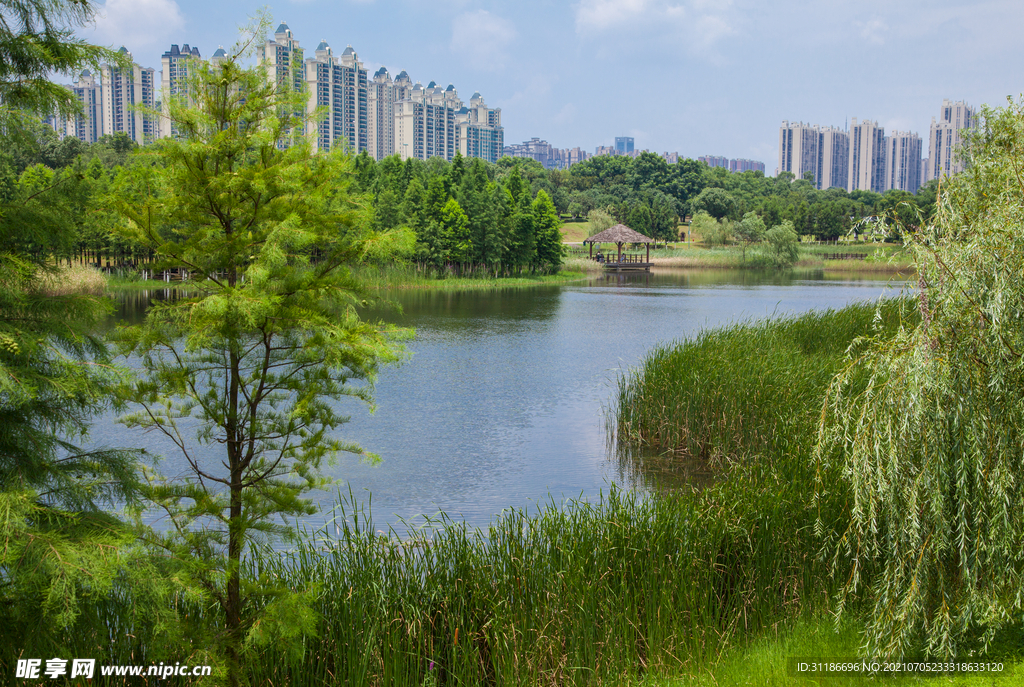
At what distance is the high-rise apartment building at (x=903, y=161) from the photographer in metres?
168

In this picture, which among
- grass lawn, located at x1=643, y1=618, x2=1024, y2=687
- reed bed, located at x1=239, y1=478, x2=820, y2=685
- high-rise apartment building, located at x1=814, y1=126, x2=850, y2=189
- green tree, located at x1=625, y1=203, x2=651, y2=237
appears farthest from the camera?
high-rise apartment building, located at x1=814, y1=126, x2=850, y2=189

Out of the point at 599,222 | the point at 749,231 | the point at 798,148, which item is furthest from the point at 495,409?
the point at 798,148

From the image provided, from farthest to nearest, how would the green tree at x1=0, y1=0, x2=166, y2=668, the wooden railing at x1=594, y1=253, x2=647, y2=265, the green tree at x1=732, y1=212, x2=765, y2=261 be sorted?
the green tree at x1=732, y1=212, x2=765, y2=261 → the wooden railing at x1=594, y1=253, x2=647, y2=265 → the green tree at x1=0, y1=0, x2=166, y2=668

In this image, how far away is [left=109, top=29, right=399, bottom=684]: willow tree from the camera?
3971 millimetres

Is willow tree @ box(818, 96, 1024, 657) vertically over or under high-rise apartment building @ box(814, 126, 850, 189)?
under

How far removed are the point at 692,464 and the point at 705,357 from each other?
1.91 meters

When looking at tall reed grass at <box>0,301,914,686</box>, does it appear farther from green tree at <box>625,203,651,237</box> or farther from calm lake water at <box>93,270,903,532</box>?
green tree at <box>625,203,651,237</box>

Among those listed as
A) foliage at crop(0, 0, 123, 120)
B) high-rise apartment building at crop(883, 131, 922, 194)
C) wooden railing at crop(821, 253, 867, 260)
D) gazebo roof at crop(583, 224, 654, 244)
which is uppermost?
high-rise apartment building at crop(883, 131, 922, 194)

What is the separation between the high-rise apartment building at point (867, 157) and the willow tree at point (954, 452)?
189 m

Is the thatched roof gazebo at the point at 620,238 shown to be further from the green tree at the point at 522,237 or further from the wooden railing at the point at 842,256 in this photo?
the wooden railing at the point at 842,256

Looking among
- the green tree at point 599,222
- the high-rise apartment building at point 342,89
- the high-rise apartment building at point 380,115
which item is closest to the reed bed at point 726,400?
the green tree at point 599,222

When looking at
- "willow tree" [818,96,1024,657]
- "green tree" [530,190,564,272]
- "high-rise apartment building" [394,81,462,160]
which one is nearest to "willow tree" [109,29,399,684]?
"willow tree" [818,96,1024,657]

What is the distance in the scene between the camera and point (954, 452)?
4.14 metres

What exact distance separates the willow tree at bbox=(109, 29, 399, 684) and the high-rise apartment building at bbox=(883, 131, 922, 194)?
186551 millimetres
